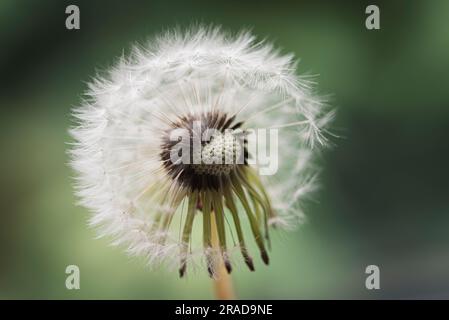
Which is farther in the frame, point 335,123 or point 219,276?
point 335,123

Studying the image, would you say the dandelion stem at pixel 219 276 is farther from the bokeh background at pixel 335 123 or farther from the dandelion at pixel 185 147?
the bokeh background at pixel 335 123

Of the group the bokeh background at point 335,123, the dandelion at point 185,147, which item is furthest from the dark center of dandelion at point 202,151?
the bokeh background at point 335,123

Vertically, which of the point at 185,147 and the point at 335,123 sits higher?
the point at 335,123

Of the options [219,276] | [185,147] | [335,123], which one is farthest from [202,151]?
[335,123]

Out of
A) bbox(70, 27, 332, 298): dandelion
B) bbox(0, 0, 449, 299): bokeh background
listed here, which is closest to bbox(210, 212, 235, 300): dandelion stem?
bbox(70, 27, 332, 298): dandelion

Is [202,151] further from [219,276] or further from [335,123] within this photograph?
[335,123]
